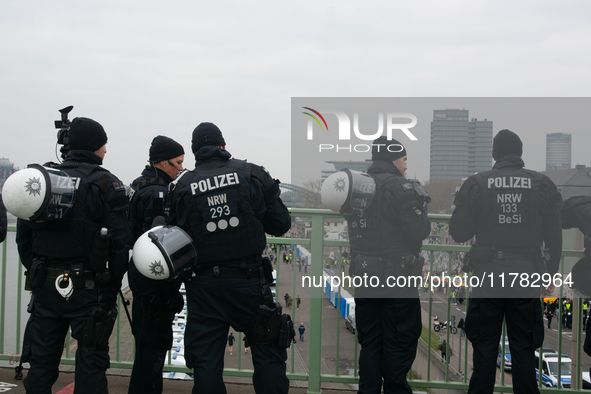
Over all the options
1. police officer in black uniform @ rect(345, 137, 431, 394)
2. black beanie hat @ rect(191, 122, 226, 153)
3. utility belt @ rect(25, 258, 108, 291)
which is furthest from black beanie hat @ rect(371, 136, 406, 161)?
utility belt @ rect(25, 258, 108, 291)

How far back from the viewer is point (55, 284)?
298 cm

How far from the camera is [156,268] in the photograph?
2.80 m

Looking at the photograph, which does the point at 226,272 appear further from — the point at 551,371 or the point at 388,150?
the point at 551,371

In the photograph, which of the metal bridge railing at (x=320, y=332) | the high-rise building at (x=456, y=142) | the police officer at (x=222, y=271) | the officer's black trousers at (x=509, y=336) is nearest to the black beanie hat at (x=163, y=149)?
the police officer at (x=222, y=271)

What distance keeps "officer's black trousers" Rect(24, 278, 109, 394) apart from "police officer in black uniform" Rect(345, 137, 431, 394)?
5.89 ft

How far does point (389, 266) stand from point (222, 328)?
1.27m

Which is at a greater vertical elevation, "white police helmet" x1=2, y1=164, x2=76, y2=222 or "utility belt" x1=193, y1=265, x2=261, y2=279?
"white police helmet" x1=2, y1=164, x2=76, y2=222

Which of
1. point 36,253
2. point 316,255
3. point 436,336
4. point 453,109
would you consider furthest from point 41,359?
point 453,109

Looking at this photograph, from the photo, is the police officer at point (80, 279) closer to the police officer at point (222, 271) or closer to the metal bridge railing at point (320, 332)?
the police officer at point (222, 271)

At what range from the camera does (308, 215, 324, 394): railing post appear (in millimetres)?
3891

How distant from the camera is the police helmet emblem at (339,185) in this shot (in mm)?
3348

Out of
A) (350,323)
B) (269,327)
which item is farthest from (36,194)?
(350,323)

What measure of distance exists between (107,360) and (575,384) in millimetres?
3612

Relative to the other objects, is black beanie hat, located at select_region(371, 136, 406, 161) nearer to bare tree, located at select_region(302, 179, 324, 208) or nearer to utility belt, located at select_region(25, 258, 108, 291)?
bare tree, located at select_region(302, 179, 324, 208)
